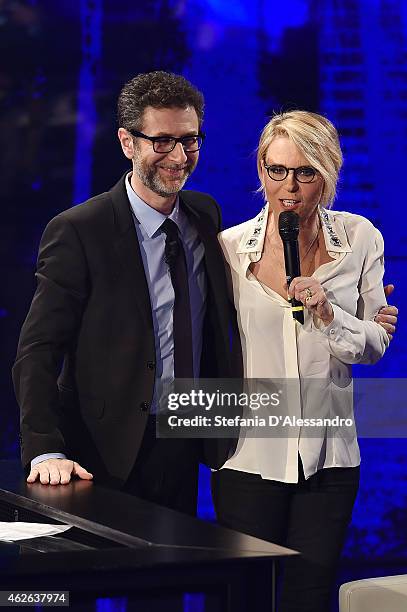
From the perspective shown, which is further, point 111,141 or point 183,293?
point 111,141

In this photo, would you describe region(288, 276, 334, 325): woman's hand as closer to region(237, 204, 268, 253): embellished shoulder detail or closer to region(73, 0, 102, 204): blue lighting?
region(237, 204, 268, 253): embellished shoulder detail

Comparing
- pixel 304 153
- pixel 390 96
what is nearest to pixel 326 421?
pixel 304 153

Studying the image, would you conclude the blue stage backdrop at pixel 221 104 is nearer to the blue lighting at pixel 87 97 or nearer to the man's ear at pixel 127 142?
the blue lighting at pixel 87 97

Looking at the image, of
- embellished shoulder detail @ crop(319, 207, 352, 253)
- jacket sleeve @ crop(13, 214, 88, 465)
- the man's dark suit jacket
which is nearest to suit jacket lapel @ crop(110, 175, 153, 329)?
the man's dark suit jacket

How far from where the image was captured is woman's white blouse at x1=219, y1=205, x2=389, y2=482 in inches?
97.0

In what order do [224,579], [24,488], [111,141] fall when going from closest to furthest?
[224,579] < [24,488] < [111,141]

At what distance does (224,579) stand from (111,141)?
2.34 metres

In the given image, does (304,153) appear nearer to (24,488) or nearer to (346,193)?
(24,488)

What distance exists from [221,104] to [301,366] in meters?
1.61

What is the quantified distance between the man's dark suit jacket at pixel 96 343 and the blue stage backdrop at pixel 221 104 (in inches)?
44.2

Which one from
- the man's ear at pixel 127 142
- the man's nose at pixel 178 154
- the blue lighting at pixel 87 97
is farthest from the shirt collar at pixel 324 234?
the blue lighting at pixel 87 97

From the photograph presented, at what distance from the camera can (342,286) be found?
2533mm

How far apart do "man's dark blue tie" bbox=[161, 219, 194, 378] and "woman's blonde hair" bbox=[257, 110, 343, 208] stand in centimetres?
28

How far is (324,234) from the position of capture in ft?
8.55
